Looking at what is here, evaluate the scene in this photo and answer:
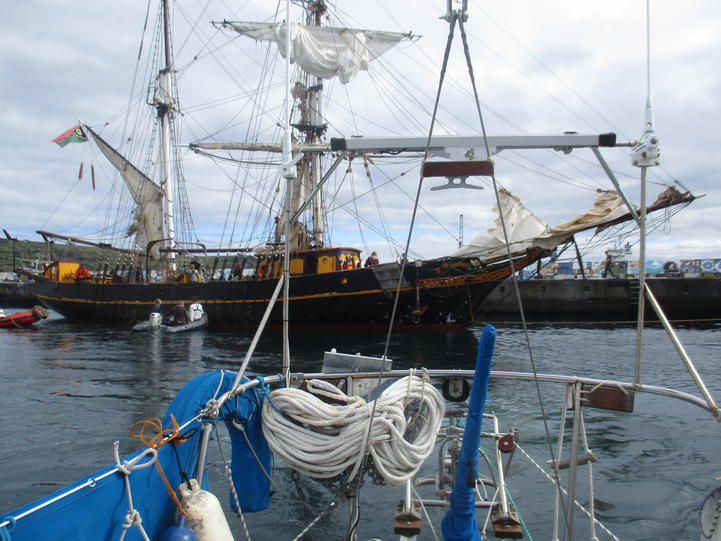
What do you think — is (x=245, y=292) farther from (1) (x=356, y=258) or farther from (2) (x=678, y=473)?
(2) (x=678, y=473)

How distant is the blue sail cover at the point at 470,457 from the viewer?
324cm

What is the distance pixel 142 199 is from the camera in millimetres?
35500

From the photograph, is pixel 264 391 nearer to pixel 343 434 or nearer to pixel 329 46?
pixel 343 434

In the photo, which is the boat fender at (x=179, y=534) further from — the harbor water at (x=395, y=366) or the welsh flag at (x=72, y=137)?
the welsh flag at (x=72, y=137)

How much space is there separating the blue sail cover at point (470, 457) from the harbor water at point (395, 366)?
208 cm

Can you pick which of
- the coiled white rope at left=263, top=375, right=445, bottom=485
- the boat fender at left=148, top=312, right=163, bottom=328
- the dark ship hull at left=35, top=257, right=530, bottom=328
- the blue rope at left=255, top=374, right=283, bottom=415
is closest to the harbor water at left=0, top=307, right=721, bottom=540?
the dark ship hull at left=35, top=257, right=530, bottom=328

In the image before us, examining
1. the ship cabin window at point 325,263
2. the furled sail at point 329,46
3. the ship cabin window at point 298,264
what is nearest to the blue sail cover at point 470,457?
the ship cabin window at point 325,263

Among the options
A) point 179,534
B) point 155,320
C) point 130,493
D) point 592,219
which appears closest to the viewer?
point 130,493

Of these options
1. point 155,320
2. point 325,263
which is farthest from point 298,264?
point 155,320

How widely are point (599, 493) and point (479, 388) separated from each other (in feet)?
15.3

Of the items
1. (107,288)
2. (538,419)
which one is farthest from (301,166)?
(538,419)

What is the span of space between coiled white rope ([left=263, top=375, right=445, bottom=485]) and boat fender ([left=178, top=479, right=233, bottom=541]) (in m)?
0.72

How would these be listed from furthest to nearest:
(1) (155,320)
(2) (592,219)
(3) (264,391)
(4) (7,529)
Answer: (1) (155,320), (2) (592,219), (3) (264,391), (4) (7,529)

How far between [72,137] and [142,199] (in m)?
5.55
